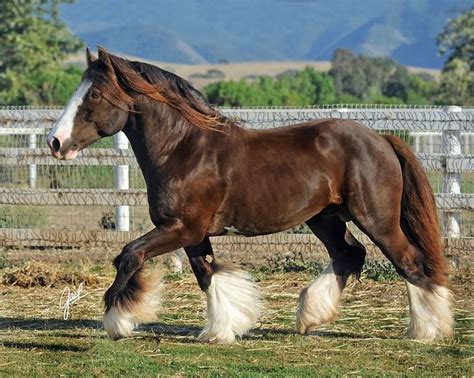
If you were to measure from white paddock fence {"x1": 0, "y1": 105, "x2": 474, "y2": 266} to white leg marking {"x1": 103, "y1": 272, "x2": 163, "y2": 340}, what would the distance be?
11.4 ft

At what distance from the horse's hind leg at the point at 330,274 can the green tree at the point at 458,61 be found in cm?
3467

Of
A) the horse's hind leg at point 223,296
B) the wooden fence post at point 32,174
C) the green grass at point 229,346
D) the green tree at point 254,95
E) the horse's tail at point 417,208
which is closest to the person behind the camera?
the green grass at point 229,346

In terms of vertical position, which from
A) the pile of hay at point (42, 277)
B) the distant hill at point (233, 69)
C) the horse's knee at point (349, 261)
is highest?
the distant hill at point (233, 69)

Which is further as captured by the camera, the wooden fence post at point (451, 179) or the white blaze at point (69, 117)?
the wooden fence post at point (451, 179)

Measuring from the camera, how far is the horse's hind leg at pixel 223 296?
7.16 metres

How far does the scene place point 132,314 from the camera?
22.5 ft

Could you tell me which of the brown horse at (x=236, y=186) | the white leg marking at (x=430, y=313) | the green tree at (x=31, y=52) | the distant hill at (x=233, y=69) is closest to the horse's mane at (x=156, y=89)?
the brown horse at (x=236, y=186)

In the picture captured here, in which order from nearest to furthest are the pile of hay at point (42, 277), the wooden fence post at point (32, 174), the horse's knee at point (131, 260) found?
the horse's knee at point (131, 260), the pile of hay at point (42, 277), the wooden fence post at point (32, 174)

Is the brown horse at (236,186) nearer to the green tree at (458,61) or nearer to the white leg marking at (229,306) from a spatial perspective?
the white leg marking at (229,306)

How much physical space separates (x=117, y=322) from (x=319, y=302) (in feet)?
4.95

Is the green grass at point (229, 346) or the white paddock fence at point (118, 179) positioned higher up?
the white paddock fence at point (118, 179)

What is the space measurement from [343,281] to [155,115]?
73.1 inches

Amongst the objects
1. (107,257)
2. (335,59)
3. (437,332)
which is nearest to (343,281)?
(437,332)

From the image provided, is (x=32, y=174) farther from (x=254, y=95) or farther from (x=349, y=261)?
(x=254, y=95)
